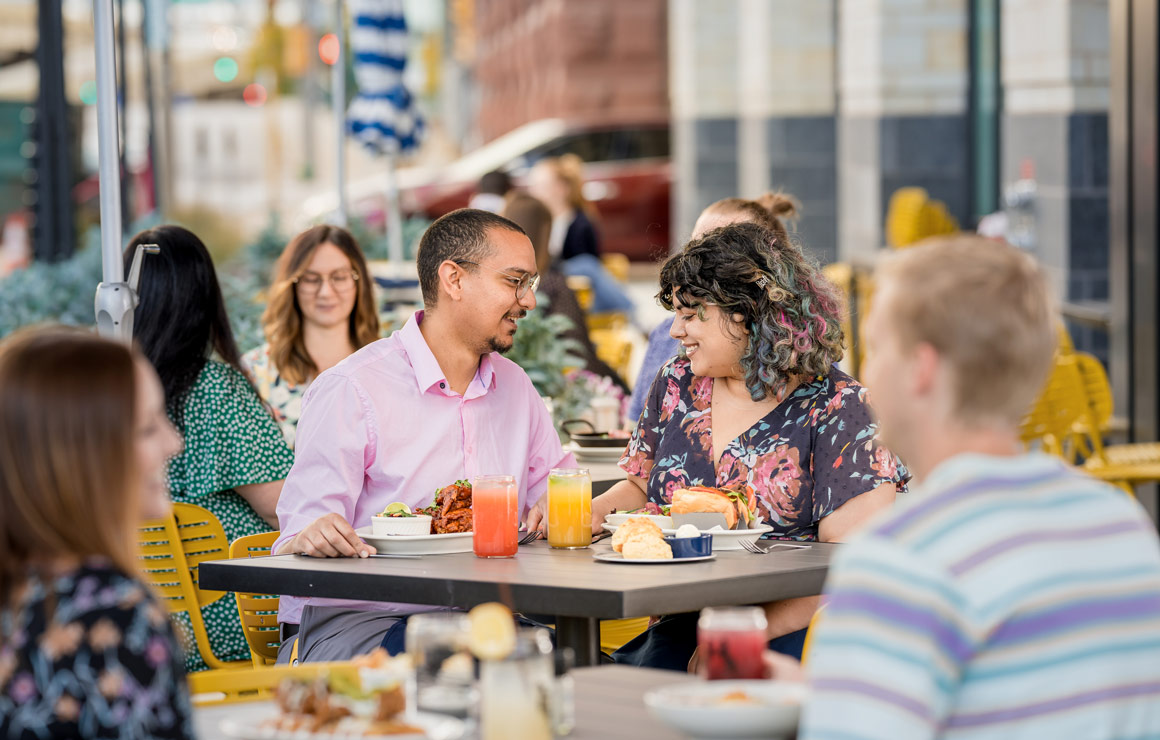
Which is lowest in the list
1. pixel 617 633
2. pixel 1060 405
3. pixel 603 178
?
pixel 617 633

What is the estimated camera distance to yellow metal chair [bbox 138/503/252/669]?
352 cm

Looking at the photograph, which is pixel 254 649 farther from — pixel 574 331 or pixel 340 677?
Result: pixel 574 331

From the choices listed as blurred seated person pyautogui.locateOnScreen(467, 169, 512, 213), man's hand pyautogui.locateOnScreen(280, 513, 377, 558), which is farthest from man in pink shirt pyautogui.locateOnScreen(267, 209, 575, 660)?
blurred seated person pyautogui.locateOnScreen(467, 169, 512, 213)

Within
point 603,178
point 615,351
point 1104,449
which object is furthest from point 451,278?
point 603,178

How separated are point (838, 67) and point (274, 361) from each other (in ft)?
36.4

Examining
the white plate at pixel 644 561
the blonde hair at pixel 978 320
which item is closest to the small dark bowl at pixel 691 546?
the white plate at pixel 644 561

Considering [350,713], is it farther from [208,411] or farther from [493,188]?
[493,188]

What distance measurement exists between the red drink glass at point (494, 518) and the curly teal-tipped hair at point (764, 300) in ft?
2.18

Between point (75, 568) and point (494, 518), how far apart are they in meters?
1.29

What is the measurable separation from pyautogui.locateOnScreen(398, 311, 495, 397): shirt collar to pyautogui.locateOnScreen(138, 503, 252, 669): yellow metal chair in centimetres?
57

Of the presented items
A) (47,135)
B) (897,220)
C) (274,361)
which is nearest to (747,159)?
(897,220)

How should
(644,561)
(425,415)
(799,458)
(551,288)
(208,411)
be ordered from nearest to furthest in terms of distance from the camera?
(644,561) → (799,458) → (425,415) → (208,411) → (551,288)

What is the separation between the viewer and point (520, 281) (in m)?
3.55

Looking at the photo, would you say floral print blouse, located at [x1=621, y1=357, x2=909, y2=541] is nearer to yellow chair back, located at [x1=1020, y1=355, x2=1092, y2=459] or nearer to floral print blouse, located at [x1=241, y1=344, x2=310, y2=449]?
floral print blouse, located at [x1=241, y1=344, x2=310, y2=449]
